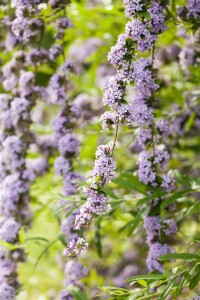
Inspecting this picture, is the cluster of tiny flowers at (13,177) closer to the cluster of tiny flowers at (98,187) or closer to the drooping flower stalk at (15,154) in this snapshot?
the drooping flower stalk at (15,154)

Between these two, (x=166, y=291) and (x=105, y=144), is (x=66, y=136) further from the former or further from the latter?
(x=166, y=291)

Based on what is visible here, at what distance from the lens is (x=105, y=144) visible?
2461 mm

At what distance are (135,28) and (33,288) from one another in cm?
318

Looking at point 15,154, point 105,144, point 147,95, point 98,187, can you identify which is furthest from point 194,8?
point 15,154

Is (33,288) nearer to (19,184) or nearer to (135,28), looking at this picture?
(19,184)

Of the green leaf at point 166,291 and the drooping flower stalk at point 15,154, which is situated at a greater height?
the drooping flower stalk at point 15,154

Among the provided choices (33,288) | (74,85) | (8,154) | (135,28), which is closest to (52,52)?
(8,154)

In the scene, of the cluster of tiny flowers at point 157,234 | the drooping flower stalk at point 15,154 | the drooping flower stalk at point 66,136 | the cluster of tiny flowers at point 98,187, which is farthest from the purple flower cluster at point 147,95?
the drooping flower stalk at point 15,154

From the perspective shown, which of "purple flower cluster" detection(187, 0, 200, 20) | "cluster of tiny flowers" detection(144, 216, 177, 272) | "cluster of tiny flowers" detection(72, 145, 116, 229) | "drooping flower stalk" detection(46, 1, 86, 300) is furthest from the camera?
"drooping flower stalk" detection(46, 1, 86, 300)

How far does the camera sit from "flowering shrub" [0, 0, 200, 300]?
1.66 metres

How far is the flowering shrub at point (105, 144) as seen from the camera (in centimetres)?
166

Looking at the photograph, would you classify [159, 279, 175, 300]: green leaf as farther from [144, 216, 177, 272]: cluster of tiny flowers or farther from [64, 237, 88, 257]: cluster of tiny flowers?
A: [144, 216, 177, 272]: cluster of tiny flowers

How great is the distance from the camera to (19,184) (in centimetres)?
242

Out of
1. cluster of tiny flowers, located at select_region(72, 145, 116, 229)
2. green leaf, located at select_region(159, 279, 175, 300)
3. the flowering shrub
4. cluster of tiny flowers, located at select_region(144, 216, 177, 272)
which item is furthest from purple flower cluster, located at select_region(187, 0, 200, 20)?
green leaf, located at select_region(159, 279, 175, 300)
